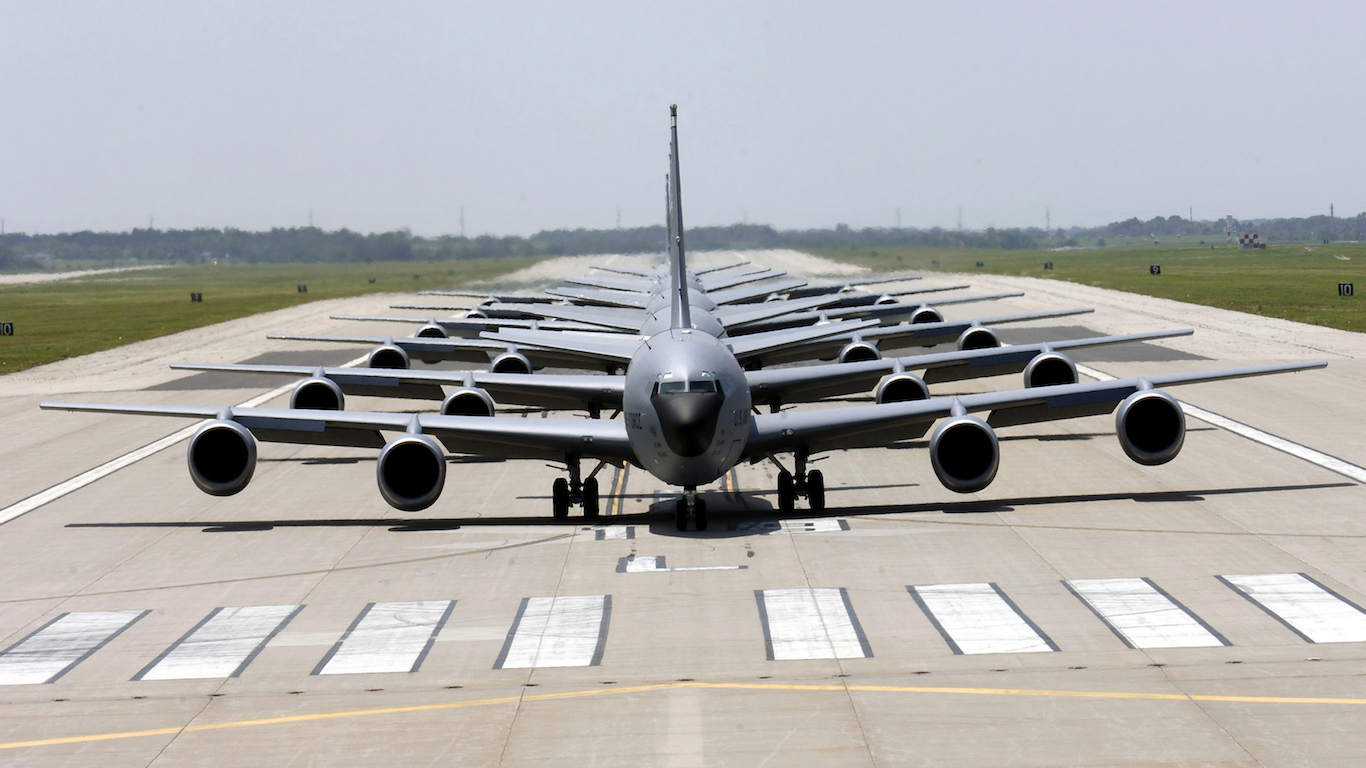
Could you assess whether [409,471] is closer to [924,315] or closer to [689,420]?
[689,420]

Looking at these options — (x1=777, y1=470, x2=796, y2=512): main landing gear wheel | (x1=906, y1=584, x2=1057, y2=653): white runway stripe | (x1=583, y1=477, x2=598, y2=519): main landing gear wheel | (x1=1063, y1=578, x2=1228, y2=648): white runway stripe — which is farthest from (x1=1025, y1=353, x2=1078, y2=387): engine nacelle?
(x1=906, y1=584, x2=1057, y2=653): white runway stripe

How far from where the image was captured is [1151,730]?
46.3 ft

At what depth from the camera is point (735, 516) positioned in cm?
2588

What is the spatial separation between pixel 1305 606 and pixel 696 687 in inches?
350

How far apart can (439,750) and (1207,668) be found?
9052 millimetres

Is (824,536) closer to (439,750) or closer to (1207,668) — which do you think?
(1207,668)

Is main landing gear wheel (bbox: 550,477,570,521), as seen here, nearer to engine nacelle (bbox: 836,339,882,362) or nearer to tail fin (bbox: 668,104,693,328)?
tail fin (bbox: 668,104,693,328)

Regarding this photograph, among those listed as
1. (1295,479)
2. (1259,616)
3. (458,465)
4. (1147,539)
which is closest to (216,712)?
(1259,616)

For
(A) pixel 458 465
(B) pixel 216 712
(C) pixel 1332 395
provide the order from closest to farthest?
(B) pixel 216 712
(A) pixel 458 465
(C) pixel 1332 395

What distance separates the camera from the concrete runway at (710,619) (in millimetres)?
14352

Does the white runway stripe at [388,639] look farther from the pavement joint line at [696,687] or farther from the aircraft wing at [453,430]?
the aircraft wing at [453,430]

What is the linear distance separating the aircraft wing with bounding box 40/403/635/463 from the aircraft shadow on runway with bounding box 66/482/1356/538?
1382 millimetres

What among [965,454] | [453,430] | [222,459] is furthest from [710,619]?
[222,459]

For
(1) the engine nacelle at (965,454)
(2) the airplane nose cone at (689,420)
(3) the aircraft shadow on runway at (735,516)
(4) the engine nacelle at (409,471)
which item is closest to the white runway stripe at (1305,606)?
(1) the engine nacelle at (965,454)
